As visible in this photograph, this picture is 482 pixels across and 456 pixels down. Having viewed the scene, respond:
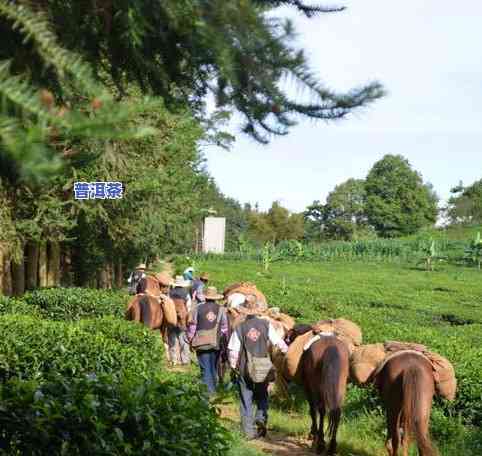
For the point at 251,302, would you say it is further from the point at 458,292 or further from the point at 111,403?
the point at 458,292

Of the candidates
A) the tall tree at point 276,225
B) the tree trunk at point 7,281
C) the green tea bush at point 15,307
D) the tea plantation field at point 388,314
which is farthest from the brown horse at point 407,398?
the tall tree at point 276,225

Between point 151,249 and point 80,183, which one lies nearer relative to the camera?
point 80,183

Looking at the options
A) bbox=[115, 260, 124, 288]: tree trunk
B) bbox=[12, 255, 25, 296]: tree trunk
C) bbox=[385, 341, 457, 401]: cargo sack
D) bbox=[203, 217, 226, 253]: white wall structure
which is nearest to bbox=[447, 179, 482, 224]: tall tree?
bbox=[203, 217, 226, 253]: white wall structure

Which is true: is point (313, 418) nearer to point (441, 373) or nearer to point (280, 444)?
point (280, 444)

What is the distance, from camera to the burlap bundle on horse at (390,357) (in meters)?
7.70

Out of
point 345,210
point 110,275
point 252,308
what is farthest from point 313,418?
point 345,210

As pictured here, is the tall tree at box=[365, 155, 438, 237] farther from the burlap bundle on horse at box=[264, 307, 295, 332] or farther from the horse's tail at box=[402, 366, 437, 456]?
the horse's tail at box=[402, 366, 437, 456]

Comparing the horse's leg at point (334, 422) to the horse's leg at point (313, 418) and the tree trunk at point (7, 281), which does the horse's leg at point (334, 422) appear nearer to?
the horse's leg at point (313, 418)

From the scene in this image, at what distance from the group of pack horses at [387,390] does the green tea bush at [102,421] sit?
277cm

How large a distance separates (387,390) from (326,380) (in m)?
0.74

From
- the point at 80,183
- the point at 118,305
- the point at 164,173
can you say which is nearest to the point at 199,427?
the point at 118,305

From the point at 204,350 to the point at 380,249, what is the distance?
50.9 m

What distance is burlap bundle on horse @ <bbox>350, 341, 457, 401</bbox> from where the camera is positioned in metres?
7.70

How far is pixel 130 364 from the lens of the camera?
882cm
